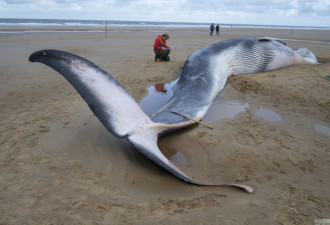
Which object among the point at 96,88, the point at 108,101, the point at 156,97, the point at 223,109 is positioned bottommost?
the point at 156,97

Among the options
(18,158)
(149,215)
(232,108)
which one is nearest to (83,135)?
(18,158)

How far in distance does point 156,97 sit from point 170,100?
133 cm

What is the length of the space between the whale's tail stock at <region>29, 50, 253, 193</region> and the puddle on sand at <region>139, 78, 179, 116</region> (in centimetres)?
211

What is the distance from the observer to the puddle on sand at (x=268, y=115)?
523cm

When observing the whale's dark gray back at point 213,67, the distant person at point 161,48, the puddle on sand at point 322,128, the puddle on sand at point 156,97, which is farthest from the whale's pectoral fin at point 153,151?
the distant person at point 161,48

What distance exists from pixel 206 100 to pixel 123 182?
281 centimetres

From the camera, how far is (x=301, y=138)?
14.6ft

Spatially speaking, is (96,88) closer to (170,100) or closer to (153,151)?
(153,151)

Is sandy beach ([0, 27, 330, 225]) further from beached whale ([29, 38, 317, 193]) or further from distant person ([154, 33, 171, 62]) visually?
distant person ([154, 33, 171, 62])

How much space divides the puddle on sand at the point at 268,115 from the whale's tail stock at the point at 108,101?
99.2 inches

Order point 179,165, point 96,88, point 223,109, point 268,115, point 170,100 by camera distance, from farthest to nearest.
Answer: point 223,109 → point 170,100 → point 268,115 → point 179,165 → point 96,88

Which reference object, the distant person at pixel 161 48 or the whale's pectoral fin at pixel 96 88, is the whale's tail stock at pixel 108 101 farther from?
the distant person at pixel 161 48

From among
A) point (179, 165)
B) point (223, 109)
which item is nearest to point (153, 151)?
point (179, 165)

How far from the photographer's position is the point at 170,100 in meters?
5.66
